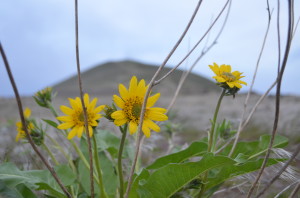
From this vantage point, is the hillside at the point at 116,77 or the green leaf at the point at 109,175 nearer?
the green leaf at the point at 109,175

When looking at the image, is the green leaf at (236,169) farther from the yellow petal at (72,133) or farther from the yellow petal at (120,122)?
the yellow petal at (72,133)

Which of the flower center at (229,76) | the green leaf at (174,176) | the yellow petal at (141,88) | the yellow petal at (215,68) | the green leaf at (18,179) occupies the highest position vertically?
the yellow petal at (215,68)

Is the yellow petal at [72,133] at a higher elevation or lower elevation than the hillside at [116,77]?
lower

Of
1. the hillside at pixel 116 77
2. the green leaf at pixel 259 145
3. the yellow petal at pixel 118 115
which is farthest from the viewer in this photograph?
the hillside at pixel 116 77

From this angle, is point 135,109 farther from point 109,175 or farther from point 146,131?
point 109,175

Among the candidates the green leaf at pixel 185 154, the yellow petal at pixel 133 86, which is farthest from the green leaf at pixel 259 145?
the yellow petal at pixel 133 86

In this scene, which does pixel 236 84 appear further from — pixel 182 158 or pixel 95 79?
pixel 95 79

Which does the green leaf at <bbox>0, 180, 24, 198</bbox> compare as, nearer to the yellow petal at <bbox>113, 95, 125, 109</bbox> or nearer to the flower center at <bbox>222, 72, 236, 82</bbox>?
the yellow petal at <bbox>113, 95, 125, 109</bbox>

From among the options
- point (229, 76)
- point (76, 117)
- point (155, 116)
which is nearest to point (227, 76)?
point (229, 76)
